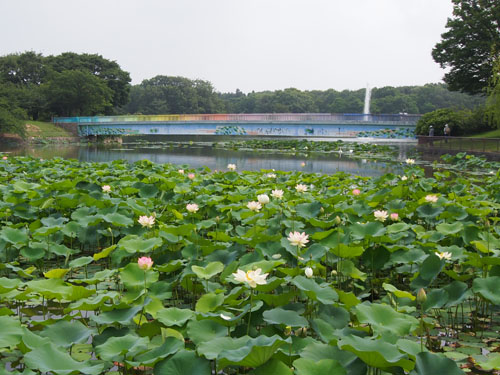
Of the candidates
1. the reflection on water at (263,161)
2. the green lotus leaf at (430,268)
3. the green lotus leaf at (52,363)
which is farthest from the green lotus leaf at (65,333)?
the reflection on water at (263,161)

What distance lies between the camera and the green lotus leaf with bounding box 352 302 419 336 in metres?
1.87

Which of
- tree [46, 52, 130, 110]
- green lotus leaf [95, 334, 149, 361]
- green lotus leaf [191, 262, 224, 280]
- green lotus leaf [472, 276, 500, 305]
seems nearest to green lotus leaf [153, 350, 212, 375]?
green lotus leaf [95, 334, 149, 361]

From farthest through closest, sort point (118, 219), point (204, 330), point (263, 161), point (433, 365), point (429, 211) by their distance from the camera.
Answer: point (263, 161)
point (429, 211)
point (118, 219)
point (204, 330)
point (433, 365)

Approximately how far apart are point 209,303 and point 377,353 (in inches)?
39.3

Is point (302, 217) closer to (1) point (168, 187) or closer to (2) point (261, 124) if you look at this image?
(1) point (168, 187)

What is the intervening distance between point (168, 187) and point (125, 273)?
318cm

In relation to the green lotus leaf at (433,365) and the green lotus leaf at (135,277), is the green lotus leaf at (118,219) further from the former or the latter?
the green lotus leaf at (433,365)

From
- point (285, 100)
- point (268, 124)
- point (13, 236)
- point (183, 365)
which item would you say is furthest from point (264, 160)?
point (285, 100)

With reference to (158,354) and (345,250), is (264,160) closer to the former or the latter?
Answer: (345,250)

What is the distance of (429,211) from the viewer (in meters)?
4.30

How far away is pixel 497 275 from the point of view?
2.58m

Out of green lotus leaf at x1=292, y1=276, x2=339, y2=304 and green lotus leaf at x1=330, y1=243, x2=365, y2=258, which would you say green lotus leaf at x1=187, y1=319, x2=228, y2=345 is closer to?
green lotus leaf at x1=292, y1=276, x2=339, y2=304

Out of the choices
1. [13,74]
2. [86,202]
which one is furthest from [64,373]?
[13,74]

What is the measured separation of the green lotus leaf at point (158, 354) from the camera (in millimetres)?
1622
